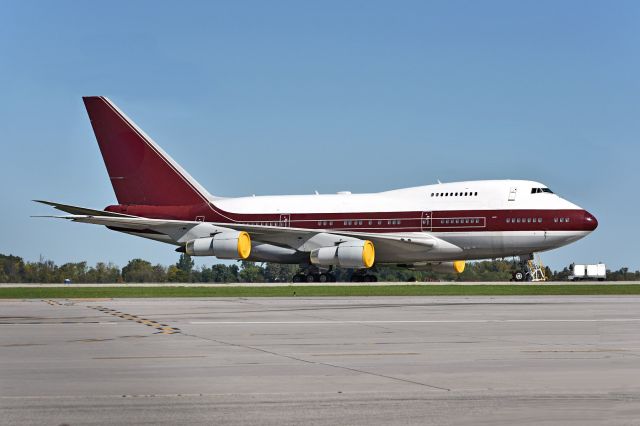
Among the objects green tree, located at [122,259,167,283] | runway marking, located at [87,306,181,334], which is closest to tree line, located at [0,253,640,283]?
green tree, located at [122,259,167,283]

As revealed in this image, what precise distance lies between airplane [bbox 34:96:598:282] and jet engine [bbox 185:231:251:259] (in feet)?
0.22

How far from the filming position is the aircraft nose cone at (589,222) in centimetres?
5475

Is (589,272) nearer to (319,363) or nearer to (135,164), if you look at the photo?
(135,164)

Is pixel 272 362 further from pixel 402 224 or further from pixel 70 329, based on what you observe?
pixel 402 224

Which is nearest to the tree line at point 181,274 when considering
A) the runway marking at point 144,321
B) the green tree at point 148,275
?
the green tree at point 148,275

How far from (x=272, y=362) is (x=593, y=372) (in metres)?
4.23

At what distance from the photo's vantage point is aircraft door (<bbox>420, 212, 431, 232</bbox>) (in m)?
57.0

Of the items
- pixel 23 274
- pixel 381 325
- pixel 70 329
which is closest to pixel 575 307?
pixel 381 325

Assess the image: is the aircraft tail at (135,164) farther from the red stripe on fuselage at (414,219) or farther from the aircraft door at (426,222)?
the aircraft door at (426,222)

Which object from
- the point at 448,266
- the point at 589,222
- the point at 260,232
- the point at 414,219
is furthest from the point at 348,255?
the point at 589,222

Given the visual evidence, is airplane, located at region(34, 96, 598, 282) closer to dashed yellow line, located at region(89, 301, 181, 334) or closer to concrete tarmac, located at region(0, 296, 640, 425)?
dashed yellow line, located at region(89, 301, 181, 334)

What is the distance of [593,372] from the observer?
39.5 ft

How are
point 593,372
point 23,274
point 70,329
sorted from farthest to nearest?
point 23,274 < point 70,329 < point 593,372

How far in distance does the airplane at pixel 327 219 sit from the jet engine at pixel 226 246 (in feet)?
0.22
